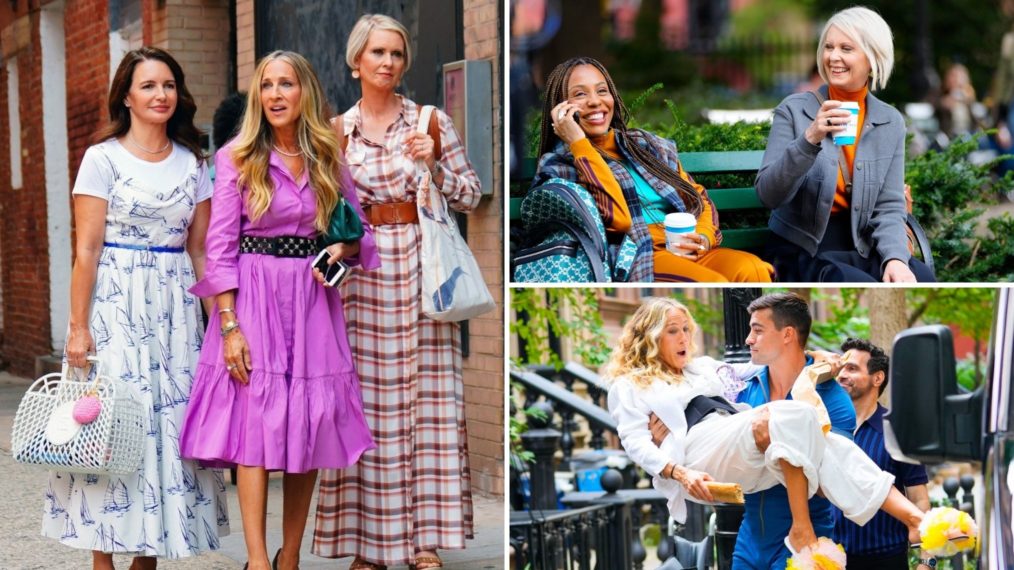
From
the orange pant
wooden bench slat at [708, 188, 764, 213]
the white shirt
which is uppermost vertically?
the white shirt

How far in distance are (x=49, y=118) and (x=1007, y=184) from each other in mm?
9619

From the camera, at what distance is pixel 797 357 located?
342cm

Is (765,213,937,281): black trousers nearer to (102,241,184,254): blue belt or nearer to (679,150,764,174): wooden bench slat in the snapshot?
(679,150,764,174): wooden bench slat

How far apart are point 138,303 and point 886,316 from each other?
244cm

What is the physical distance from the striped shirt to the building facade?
3.43 metres

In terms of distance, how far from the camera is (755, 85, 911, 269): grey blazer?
478cm

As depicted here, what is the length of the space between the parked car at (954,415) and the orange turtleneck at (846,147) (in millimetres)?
1692

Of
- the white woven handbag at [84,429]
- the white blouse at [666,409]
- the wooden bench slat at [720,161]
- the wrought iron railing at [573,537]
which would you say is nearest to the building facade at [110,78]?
the wooden bench slat at [720,161]

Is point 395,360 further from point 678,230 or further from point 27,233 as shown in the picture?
point 27,233

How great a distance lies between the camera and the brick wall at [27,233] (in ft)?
47.0

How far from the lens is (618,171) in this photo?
5.02 metres

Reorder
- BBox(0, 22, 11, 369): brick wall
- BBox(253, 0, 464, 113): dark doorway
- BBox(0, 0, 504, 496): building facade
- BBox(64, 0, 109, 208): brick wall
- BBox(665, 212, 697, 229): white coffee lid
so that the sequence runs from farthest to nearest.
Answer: BBox(0, 22, 11, 369): brick wall < BBox(64, 0, 109, 208): brick wall < BBox(253, 0, 464, 113): dark doorway < BBox(0, 0, 504, 496): building facade < BBox(665, 212, 697, 229): white coffee lid

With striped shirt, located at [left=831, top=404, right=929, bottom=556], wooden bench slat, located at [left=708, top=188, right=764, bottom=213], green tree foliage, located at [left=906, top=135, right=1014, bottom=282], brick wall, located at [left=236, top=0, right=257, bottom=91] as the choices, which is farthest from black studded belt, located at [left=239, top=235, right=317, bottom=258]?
brick wall, located at [left=236, top=0, right=257, bottom=91]

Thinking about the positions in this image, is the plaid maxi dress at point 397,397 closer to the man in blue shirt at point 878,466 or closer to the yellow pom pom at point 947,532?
the man in blue shirt at point 878,466
